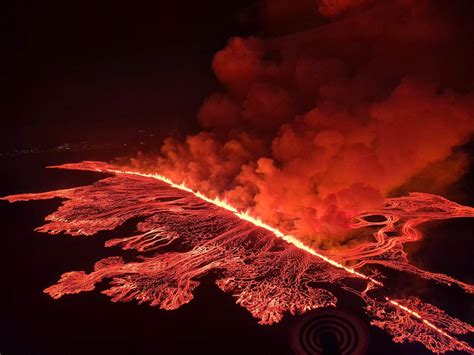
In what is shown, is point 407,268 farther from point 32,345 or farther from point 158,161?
point 158,161

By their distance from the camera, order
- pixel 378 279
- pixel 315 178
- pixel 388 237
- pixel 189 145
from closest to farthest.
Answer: pixel 378 279
pixel 388 237
pixel 315 178
pixel 189 145

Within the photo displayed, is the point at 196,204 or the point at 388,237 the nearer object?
the point at 388,237

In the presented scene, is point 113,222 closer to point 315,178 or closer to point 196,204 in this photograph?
point 196,204

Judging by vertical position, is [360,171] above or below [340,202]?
above

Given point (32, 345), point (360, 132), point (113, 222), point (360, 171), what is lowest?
point (32, 345)

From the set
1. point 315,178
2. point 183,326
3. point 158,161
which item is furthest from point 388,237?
point 158,161

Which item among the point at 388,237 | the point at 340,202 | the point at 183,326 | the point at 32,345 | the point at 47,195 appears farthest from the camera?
the point at 47,195
